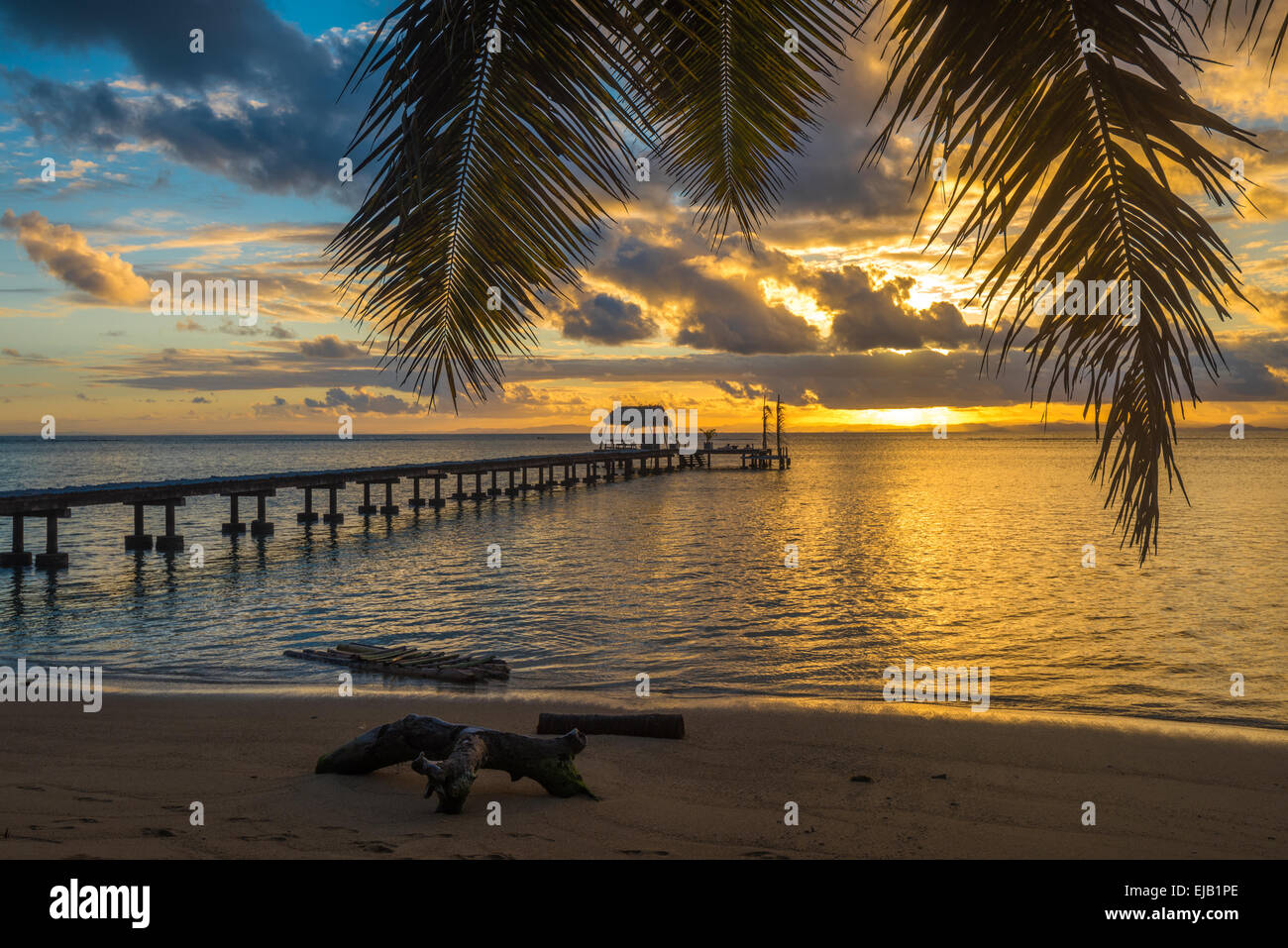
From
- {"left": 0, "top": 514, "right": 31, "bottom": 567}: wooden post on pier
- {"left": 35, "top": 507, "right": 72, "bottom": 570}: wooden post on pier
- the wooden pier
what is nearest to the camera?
the wooden pier

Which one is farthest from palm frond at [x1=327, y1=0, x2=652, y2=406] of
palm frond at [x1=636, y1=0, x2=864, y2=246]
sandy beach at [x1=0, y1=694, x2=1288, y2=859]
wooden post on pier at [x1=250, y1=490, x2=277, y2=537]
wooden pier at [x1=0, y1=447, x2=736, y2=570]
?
wooden post on pier at [x1=250, y1=490, x2=277, y2=537]

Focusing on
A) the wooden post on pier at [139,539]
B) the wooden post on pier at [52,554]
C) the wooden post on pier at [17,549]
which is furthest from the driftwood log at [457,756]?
the wooden post on pier at [139,539]

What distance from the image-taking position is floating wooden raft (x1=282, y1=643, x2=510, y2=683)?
11883 mm

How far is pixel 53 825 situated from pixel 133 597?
17.7 m

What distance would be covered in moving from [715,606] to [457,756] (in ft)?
A: 45.2

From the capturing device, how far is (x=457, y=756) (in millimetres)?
5625

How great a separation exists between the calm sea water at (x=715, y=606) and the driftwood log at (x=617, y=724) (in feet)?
11.3

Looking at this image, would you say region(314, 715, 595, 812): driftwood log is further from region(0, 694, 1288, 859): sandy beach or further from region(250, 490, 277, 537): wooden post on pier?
region(250, 490, 277, 537): wooden post on pier

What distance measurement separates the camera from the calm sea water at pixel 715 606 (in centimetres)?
1278

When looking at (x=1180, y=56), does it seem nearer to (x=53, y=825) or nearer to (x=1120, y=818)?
(x=1120, y=818)

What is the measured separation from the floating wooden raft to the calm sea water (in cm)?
36

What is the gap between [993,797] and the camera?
6.59 m

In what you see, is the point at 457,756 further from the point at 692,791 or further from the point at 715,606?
the point at 715,606

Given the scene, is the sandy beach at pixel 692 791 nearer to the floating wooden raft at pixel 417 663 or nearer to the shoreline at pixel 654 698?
the shoreline at pixel 654 698
